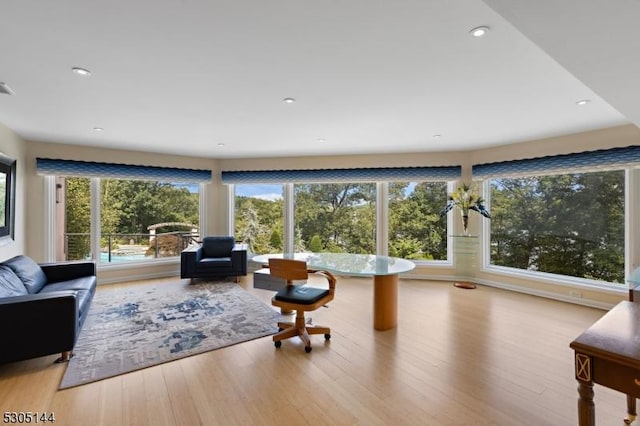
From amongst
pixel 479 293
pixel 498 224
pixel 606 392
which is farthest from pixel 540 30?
pixel 498 224

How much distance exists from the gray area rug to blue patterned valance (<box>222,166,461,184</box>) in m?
2.22

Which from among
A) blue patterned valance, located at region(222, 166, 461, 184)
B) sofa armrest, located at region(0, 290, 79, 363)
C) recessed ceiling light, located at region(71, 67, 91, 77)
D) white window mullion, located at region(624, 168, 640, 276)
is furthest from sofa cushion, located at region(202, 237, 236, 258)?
white window mullion, located at region(624, 168, 640, 276)

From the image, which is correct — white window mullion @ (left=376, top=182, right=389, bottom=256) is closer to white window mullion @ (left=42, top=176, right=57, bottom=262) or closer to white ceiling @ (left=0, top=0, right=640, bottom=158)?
white ceiling @ (left=0, top=0, right=640, bottom=158)

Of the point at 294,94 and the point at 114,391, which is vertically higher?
the point at 294,94

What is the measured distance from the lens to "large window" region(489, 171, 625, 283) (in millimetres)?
3768

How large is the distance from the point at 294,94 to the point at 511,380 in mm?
2843

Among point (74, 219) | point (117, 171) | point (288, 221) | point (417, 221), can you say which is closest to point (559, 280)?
point (417, 221)

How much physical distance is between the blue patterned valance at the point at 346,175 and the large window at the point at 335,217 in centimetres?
25

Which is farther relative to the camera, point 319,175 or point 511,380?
point 319,175

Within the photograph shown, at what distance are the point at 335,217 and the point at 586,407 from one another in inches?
187

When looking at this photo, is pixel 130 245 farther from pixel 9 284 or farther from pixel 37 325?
pixel 37 325

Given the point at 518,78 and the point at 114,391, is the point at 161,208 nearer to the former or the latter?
the point at 114,391

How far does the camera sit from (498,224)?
4.86 meters

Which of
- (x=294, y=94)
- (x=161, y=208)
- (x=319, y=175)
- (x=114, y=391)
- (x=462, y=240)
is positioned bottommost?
(x=114, y=391)
